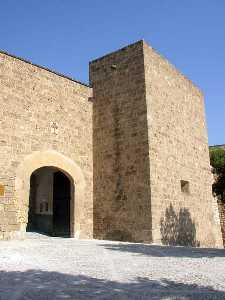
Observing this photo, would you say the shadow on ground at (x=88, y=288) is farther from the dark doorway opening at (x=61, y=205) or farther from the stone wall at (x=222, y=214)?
the stone wall at (x=222, y=214)

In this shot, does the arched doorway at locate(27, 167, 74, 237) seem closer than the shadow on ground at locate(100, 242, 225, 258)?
No

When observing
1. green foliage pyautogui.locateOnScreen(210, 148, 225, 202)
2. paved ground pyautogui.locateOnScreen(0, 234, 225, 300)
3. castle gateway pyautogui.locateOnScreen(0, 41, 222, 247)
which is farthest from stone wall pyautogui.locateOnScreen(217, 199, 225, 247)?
paved ground pyautogui.locateOnScreen(0, 234, 225, 300)

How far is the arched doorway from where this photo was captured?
11.2 metres

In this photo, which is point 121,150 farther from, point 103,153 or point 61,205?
point 61,205

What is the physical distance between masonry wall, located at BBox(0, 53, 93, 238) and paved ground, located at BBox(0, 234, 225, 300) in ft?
9.37

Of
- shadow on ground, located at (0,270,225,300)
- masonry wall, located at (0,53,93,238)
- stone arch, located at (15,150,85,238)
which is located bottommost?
shadow on ground, located at (0,270,225,300)

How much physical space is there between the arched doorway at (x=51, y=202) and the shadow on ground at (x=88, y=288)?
6748 millimetres

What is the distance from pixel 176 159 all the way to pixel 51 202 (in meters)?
4.43

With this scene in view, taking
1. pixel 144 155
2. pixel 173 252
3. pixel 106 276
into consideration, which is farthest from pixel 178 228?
pixel 106 276

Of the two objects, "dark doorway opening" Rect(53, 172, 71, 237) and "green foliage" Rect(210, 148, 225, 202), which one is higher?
"green foliage" Rect(210, 148, 225, 202)

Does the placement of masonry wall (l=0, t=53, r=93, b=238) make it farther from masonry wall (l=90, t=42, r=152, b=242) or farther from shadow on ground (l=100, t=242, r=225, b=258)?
shadow on ground (l=100, t=242, r=225, b=258)

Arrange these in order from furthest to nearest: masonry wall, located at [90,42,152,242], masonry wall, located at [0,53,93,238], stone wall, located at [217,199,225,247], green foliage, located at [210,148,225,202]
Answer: stone wall, located at [217,199,225,247], green foliage, located at [210,148,225,202], masonry wall, located at [90,42,152,242], masonry wall, located at [0,53,93,238]

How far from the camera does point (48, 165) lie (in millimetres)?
10102

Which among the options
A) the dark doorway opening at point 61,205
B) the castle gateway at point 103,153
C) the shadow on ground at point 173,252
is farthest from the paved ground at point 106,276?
the dark doorway opening at point 61,205
